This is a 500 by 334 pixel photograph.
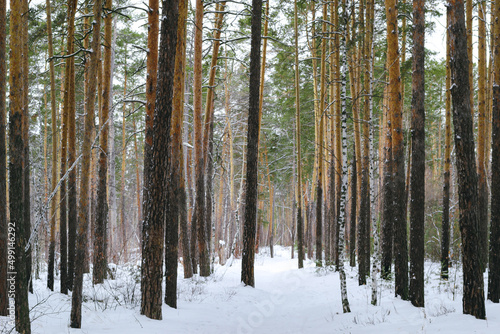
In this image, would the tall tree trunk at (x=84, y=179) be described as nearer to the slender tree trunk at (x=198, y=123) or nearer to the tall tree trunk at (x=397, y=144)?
the slender tree trunk at (x=198, y=123)

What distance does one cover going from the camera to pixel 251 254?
9.80 metres

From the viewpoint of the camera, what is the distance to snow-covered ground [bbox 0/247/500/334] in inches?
207

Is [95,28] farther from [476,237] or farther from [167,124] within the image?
[476,237]

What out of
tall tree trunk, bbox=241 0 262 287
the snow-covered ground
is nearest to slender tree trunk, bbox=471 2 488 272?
the snow-covered ground

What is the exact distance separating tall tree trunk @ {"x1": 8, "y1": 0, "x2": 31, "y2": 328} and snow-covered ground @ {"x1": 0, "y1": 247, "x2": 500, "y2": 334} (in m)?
0.21

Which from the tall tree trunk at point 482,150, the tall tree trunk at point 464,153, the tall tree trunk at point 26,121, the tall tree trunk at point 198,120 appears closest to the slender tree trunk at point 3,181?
the tall tree trunk at point 26,121

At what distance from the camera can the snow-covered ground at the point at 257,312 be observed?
17.3 feet

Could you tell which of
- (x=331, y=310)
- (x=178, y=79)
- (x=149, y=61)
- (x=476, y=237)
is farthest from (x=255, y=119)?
(x=476, y=237)

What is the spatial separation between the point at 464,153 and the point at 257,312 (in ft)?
17.7

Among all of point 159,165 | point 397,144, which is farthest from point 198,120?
point 397,144

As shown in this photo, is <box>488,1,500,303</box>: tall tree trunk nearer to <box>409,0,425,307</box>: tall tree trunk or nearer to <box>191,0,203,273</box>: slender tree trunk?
<box>409,0,425,307</box>: tall tree trunk

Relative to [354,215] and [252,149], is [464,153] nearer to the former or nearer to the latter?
[252,149]

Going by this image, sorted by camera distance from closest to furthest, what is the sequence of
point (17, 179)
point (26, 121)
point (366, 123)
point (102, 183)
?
1. point (17, 179)
2. point (26, 121)
3. point (102, 183)
4. point (366, 123)

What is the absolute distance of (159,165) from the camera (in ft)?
19.6
